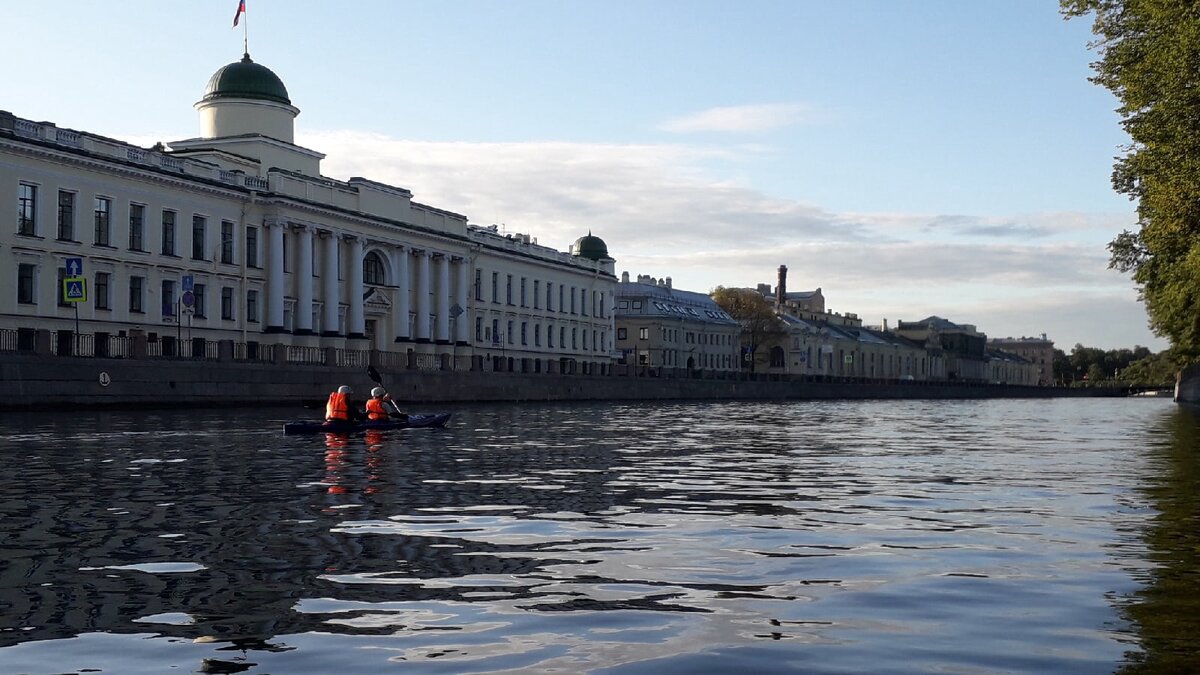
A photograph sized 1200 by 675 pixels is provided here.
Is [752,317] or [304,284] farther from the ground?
[752,317]

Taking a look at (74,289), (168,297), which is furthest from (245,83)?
(74,289)

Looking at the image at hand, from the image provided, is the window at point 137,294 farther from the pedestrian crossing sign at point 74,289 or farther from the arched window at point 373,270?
the arched window at point 373,270

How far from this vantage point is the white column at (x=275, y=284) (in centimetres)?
7688

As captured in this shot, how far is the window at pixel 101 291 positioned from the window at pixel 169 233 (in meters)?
4.86

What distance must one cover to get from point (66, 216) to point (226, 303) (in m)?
12.8

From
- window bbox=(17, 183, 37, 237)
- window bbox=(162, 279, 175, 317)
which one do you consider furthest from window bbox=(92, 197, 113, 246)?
window bbox=(162, 279, 175, 317)

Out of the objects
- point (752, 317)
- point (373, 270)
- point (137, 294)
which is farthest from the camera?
point (752, 317)

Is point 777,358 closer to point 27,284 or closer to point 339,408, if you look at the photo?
point 27,284

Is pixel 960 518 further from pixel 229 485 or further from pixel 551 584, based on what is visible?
pixel 229 485

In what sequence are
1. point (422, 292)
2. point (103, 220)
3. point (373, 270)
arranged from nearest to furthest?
point (103, 220)
point (373, 270)
point (422, 292)

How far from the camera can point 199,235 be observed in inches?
2879

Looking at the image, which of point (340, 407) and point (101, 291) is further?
point (101, 291)

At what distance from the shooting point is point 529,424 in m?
44.9

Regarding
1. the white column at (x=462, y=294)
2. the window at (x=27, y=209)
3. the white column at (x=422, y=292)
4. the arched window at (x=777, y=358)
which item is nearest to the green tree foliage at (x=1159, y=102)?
the window at (x=27, y=209)
